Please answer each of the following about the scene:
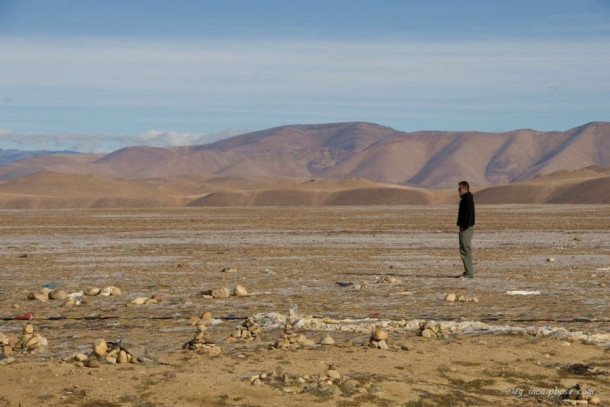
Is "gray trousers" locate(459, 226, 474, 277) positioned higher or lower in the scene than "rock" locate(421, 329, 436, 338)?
higher

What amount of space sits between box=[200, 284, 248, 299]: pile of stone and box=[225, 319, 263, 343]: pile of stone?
3721 millimetres

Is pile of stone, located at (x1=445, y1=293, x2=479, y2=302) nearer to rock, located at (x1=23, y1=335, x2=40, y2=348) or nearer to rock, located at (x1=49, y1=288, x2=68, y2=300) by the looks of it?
rock, located at (x1=49, y1=288, x2=68, y2=300)

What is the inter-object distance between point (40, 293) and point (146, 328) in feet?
12.2

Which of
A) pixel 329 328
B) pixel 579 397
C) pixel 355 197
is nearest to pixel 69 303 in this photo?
pixel 329 328

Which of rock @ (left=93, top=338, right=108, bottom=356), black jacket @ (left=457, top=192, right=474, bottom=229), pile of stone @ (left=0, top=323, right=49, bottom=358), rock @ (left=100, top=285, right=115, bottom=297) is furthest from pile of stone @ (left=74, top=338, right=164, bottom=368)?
black jacket @ (left=457, top=192, right=474, bottom=229)

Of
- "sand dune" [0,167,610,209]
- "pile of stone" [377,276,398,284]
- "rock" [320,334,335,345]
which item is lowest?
"sand dune" [0,167,610,209]

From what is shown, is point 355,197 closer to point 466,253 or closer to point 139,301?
point 466,253

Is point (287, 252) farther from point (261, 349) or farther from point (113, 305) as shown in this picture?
point (261, 349)

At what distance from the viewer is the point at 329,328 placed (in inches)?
416

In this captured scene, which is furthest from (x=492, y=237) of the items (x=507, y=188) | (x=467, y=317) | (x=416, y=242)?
(x=507, y=188)

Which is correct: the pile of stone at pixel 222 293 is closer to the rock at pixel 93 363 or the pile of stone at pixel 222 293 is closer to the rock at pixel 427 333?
the rock at pixel 427 333

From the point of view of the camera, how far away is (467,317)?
38.0 feet

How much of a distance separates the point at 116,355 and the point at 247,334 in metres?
1.72

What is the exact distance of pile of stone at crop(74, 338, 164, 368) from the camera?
847 cm
